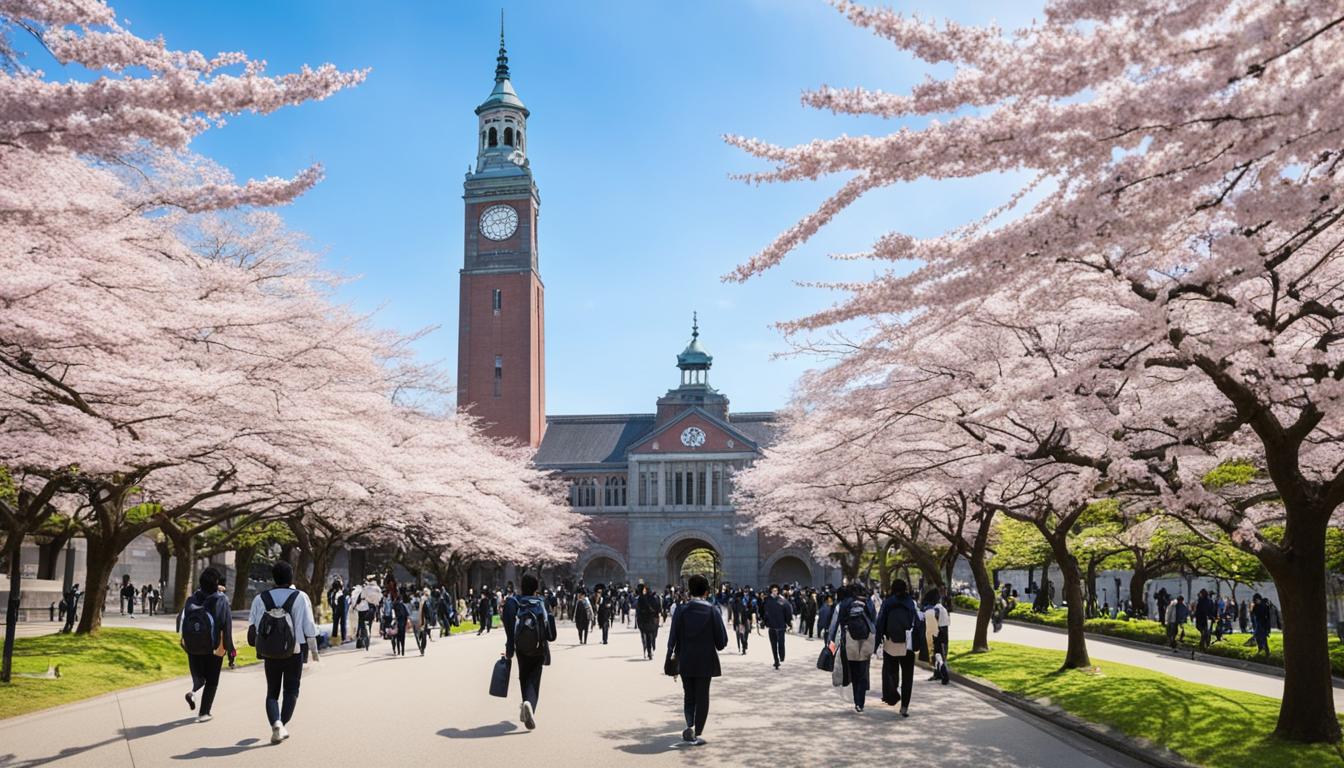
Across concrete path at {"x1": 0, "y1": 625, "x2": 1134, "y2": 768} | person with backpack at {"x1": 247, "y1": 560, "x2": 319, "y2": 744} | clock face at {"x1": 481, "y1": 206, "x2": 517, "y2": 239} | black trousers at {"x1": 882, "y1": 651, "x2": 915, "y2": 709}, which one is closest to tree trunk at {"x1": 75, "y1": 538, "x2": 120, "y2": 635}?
concrete path at {"x1": 0, "y1": 625, "x2": 1134, "y2": 768}

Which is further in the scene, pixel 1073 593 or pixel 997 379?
pixel 1073 593

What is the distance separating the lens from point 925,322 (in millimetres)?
9414

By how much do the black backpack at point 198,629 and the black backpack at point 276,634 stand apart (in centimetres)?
76

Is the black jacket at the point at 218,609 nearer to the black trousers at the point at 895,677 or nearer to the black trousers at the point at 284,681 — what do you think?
the black trousers at the point at 284,681

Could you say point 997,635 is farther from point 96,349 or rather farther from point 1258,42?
point 1258,42

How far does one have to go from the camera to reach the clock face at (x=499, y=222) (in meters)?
73.1

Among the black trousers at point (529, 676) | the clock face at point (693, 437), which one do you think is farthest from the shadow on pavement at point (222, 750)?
the clock face at point (693, 437)

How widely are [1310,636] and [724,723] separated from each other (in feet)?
17.5

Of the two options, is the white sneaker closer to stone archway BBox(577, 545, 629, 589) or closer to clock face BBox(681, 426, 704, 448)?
stone archway BBox(577, 545, 629, 589)

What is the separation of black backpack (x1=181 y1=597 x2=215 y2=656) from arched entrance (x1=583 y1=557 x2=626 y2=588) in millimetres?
62994

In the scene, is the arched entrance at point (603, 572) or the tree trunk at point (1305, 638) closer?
the tree trunk at point (1305, 638)

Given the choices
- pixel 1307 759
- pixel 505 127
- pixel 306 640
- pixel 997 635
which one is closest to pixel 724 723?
pixel 306 640

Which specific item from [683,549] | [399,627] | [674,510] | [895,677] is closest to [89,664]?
[399,627]

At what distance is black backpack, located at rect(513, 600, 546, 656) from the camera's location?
33.7 feet
